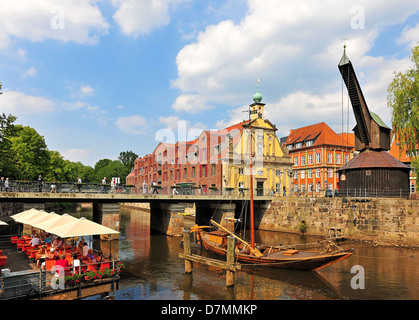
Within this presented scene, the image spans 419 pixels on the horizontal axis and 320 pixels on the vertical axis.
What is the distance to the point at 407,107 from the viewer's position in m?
31.0

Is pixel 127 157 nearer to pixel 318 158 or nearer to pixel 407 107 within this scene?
pixel 318 158

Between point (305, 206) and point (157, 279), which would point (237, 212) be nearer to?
point (305, 206)

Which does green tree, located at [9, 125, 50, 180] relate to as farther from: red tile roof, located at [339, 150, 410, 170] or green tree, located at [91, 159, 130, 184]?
green tree, located at [91, 159, 130, 184]

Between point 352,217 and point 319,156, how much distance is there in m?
30.5

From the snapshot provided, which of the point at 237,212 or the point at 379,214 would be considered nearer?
the point at 379,214

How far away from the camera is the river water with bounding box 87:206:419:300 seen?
1573 centimetres

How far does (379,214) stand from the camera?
3141 centimetres

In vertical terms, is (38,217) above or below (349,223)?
above

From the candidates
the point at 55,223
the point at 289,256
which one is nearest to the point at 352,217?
the point at 289,256

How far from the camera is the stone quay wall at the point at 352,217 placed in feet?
97.2

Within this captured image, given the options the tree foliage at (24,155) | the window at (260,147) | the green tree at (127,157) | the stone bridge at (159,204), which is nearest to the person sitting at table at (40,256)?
the stone bridge at (159,204)

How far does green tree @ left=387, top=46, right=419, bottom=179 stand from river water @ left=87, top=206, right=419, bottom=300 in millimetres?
11629
